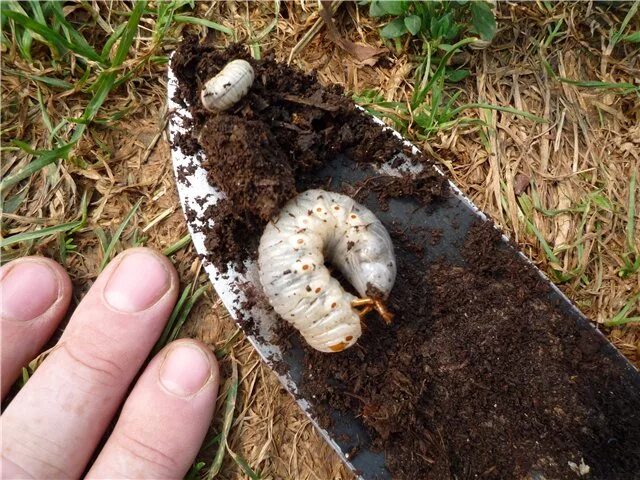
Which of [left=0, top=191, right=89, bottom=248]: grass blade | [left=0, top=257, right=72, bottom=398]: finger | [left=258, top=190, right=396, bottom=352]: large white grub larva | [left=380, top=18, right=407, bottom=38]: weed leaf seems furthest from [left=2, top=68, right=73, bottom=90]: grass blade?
[left=380, top=18, right=407, bottom=38]: weed leaf

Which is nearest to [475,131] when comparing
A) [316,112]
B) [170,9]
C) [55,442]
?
[316,112]

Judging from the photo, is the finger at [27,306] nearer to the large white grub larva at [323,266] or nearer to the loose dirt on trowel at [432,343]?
the loose dirt on trowel at [432,343]

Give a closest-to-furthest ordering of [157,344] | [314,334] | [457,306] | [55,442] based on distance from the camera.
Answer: [314,334] → [457,306] → [55,442] → [157,344]

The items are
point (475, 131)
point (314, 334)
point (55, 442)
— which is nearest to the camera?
point (314, 334)

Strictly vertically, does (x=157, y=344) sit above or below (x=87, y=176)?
below

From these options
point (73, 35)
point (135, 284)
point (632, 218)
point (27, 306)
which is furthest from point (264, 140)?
point (632, 218)

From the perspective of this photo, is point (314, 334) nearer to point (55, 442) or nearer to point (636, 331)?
point (55, 442)

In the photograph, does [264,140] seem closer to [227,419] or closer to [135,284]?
[135,284]

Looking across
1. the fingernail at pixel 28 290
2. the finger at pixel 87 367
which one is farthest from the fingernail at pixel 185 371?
the fingernail at pixel 28 290
